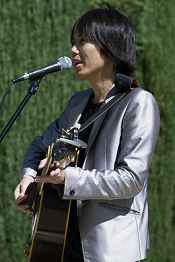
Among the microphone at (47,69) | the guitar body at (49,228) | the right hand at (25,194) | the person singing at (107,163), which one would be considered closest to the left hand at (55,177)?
the person singing at (107,163)

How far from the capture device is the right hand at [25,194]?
1.90 m

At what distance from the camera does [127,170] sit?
1562 millimetres

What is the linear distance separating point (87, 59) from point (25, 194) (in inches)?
33.2

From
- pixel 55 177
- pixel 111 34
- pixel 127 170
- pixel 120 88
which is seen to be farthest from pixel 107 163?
pixel 111 34

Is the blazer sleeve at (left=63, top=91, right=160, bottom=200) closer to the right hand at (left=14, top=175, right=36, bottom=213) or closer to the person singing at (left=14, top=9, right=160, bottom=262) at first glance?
the person singing at (left=14, top=9, right=160, bottom=262)

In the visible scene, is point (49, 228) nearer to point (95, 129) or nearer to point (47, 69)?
point (95, 129)

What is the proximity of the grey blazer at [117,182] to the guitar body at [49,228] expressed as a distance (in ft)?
0.39

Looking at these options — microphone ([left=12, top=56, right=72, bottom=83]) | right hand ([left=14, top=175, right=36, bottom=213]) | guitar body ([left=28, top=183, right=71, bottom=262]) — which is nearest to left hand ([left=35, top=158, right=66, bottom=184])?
guitar body ([left=28, top=183, right=71, bottom=262])

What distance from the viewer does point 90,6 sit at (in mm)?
3609

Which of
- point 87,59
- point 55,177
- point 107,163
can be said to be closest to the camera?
point 55,177

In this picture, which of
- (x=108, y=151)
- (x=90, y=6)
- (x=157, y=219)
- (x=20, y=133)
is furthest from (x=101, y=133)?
(x=157, y=219)

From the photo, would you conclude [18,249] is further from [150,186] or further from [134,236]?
[134,236]

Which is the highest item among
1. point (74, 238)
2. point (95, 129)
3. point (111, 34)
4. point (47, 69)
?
point (111, 34)

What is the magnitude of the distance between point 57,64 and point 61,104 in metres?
1.64
